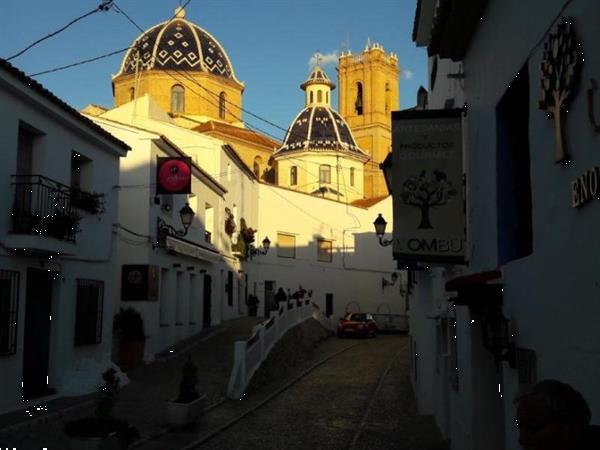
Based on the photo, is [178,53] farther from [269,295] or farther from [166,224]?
[166,224]

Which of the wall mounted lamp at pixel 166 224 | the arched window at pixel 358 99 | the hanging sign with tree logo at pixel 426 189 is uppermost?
the arched window at pixel 358 99

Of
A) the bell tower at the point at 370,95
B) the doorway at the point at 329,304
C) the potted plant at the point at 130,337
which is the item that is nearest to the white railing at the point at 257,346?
the potted plant at the point at 130,337

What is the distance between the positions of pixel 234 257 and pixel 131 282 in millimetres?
12816

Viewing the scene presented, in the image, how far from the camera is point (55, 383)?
570 inches

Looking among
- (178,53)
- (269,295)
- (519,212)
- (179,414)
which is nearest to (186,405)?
(179,414)

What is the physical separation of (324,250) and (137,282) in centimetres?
2512

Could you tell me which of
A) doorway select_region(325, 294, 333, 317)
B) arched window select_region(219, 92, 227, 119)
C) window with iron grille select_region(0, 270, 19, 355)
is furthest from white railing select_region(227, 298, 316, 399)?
arched window select_region(219, 92, 227, 119)

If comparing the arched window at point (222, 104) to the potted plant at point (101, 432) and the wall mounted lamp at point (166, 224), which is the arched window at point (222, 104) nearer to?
the wall mounted lamp at point (166, 224)

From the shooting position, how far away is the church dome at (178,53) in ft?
157

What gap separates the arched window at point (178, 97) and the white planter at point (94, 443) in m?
40.2

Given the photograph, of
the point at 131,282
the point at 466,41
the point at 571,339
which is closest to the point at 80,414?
the point at 131,282

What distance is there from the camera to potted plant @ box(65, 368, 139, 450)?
28.1 ft

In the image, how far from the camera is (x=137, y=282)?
20.0m

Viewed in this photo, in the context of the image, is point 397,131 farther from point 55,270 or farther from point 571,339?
point 55,270
